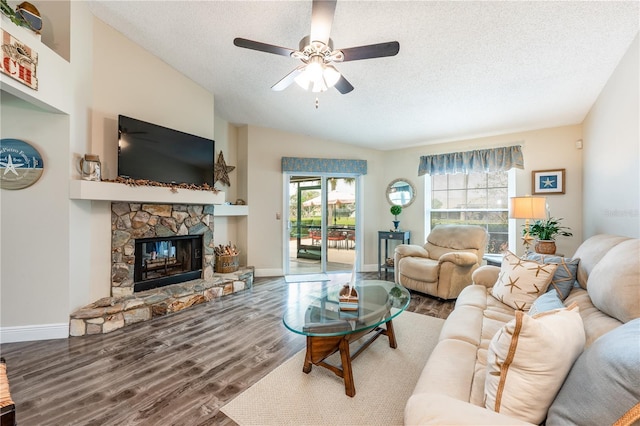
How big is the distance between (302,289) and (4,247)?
3092 mm

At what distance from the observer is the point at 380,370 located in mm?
1943

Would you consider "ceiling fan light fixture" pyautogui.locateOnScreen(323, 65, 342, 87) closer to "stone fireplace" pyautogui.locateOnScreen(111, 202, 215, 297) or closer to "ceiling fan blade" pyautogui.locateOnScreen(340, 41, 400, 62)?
"ceiling fan blade" pyautogui.locateOnScreen(340, 41, 400, 62)

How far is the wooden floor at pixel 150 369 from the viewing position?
1.54 m

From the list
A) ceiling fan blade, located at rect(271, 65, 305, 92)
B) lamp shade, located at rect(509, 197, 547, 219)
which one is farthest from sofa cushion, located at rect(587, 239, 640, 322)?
ceiling fan blade, located at rect(271, 65, 305, 92)

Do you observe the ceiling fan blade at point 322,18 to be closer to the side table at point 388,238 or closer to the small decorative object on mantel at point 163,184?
the small decorative object on mantel at point 163,184

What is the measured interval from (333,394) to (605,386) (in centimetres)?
136

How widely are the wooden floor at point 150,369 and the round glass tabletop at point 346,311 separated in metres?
0.43

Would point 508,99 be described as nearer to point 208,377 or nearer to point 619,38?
point 619,38

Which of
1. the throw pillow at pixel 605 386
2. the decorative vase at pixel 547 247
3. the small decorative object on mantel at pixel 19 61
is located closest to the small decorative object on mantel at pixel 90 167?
the small decorative object on mantel at pixel 19 61

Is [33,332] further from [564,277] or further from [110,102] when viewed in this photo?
[564,277]

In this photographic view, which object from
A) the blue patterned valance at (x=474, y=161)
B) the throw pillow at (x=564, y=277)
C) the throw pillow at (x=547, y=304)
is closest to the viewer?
the throw pillow at (x=547, y=304)

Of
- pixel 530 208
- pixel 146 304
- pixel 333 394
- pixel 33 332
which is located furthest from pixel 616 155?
pixel 33 332

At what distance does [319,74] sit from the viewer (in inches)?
79.7

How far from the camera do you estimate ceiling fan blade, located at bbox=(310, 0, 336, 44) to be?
1636 mm
